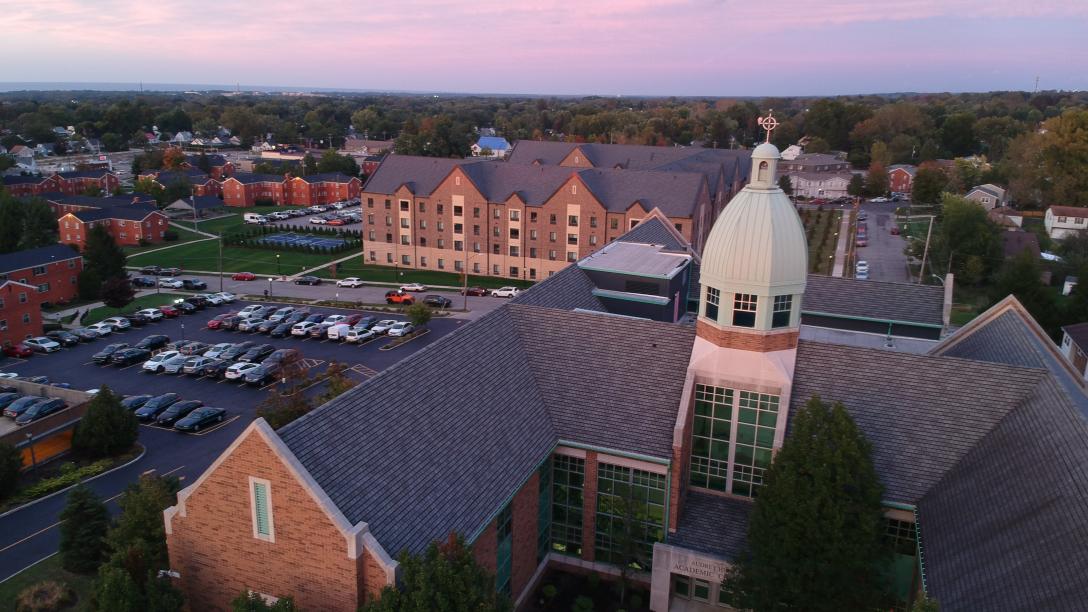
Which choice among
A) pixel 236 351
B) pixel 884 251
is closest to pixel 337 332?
pixel 236 351

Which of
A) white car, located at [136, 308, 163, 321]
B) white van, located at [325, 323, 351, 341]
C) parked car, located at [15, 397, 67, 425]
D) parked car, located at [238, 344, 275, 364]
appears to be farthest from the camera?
white car, located at [136, 308, 163, 321]

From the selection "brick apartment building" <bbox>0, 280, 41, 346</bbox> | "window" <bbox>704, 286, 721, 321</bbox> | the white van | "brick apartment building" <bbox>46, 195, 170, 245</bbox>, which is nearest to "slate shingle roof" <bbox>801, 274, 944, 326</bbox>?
"window" <bbox>704, 286, 721, 321</bbox>

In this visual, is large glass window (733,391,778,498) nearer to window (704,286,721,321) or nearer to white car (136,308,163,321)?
window (704,286,721,321)

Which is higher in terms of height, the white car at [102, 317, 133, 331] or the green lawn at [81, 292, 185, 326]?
the white car at [102, 317, 133, 331]

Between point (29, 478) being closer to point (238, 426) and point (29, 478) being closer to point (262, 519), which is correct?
point (238, 426)

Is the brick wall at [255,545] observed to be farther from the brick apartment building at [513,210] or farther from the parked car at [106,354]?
the brick apartment building at [513,210]

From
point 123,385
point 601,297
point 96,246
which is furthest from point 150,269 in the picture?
point 601,297

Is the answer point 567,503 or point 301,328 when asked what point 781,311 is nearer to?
point 567,503
